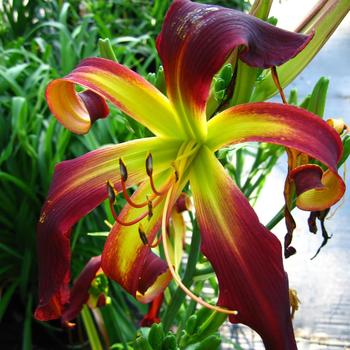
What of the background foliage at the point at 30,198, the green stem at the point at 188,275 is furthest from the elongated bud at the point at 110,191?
the background foliage at the point at 30,198

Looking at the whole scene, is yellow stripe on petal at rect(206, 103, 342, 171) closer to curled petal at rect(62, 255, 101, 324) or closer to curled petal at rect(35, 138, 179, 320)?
curled petal at rect(35, 138, 179, 320)

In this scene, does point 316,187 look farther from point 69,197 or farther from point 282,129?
point 69,197

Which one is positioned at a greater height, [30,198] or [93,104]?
[93,104]

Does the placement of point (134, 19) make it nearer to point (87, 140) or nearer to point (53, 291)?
point (87, 140)

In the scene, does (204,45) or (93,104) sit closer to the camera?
(204,45)

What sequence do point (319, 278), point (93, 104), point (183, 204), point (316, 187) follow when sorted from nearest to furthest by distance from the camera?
point (316, 187) < point (93, 104) < point (183, 204) < point (319, 278)

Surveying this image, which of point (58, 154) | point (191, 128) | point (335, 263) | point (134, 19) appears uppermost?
point (191, 128)

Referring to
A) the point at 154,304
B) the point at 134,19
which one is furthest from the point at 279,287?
the point at 134,19

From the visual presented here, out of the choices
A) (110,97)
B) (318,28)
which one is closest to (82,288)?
(110,97)

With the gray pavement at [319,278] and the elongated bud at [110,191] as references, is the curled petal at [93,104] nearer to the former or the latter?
the elongated bud at [110,191]
